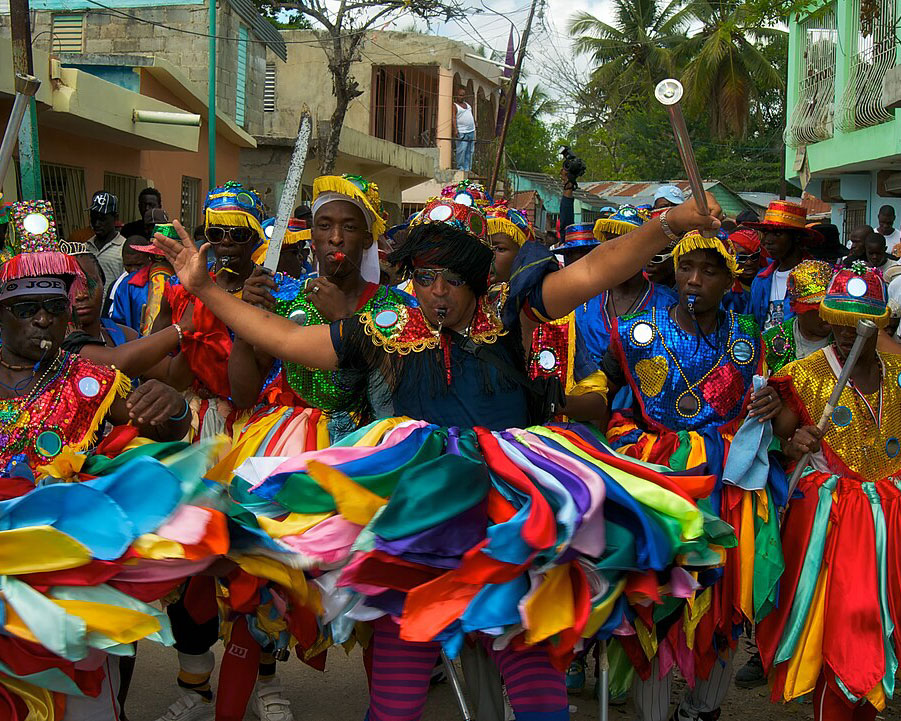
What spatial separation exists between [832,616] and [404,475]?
1915 millimetres

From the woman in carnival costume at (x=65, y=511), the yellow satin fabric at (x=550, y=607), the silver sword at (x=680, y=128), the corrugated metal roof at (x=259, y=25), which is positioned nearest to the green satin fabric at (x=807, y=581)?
the yellow satin fabric at (x=550, y=607)

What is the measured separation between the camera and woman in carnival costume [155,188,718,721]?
3.34m

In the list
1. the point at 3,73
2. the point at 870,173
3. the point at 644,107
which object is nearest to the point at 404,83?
the point at 644,107

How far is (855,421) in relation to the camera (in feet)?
14.6

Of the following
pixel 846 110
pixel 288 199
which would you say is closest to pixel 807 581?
pixel 288 199

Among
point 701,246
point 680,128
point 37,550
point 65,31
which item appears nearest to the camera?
point 680,128

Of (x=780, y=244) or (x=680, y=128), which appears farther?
(x=780, y=244)

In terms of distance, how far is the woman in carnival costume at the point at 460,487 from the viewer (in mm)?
3342

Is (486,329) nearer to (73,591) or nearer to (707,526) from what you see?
(707,526)

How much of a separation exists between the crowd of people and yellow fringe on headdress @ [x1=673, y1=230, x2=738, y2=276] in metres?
0.01

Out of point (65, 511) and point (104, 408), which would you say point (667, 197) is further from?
point (65, 511)

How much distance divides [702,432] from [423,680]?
170 centimetres

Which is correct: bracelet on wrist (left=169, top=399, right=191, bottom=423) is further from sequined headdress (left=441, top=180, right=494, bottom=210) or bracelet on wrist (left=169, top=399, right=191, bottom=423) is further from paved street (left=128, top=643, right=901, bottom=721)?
paved street (left=128, top=643, right=901, bottom=721)

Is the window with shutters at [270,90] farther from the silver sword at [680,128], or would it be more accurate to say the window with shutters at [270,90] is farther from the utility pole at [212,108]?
the silver sword at [680,128]
